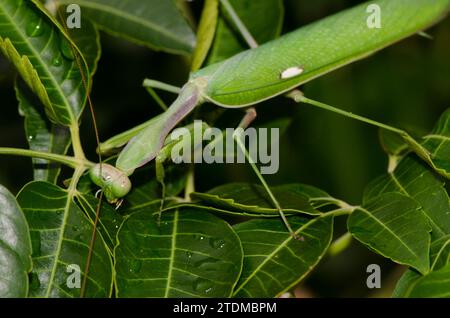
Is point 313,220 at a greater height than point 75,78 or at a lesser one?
lesser

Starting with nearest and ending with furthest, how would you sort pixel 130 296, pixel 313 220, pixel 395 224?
pixel 130 296, pixel 395 224, pixel 313 220

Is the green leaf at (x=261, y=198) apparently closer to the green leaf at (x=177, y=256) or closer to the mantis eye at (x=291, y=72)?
the green leaf at (x=177, y=256)

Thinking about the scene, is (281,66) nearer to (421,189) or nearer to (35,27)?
(421,189)

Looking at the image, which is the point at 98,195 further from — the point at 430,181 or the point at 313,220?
the point at 430,181

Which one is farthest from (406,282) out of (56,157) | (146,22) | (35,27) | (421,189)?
(146,22)

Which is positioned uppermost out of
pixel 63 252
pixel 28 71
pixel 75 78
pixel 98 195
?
pixel 75 78

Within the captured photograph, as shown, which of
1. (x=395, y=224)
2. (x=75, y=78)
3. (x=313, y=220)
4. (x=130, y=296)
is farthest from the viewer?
(x=75, y=78)

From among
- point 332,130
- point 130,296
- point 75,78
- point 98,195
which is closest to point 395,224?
point 130,296
